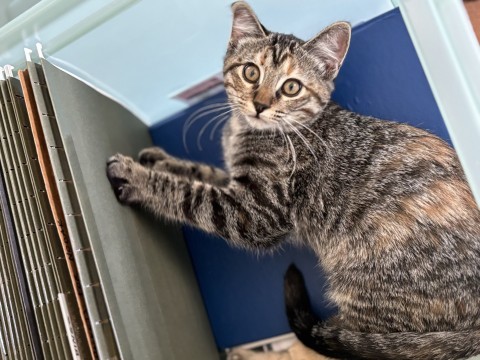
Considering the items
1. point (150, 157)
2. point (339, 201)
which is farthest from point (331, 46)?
point (150, 157)

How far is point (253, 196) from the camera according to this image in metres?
1.16

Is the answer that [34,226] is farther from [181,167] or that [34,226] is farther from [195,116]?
[195,116]

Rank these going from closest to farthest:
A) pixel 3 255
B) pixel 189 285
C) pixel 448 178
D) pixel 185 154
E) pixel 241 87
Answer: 1. pixel 3 255
2. pixel 448 178
3. pixel 241 87
4. pixel 189 285
5. pixel 185 154

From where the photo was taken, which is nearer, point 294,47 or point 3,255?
point 3,255

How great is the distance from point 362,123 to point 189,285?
0.70 metres

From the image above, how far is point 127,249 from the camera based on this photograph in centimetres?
113

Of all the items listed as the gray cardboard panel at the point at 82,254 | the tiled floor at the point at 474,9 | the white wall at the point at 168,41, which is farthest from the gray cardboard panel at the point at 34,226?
the tiled floor at the point at 474,9

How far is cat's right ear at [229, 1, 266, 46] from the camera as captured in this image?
116 cm

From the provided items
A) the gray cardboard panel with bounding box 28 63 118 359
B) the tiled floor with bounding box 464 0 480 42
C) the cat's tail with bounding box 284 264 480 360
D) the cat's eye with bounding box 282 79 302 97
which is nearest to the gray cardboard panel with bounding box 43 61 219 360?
the gray cardboard panel with bounding box 28 63 118 359

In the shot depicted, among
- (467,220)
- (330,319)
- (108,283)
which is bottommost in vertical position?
(330,319)

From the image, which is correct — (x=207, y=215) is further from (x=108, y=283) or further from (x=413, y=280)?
(x=413, y=280)

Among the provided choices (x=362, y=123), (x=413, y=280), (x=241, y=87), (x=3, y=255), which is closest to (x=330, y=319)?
(x=413, y=280)

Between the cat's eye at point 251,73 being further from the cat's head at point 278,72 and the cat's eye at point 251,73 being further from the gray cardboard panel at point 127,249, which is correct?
the gray cardboard panel at point 127,249

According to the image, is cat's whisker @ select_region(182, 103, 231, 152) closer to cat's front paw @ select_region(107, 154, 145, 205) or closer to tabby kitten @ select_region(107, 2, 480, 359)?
tabby kitten @ select_region(107, 2, 480, 359)
